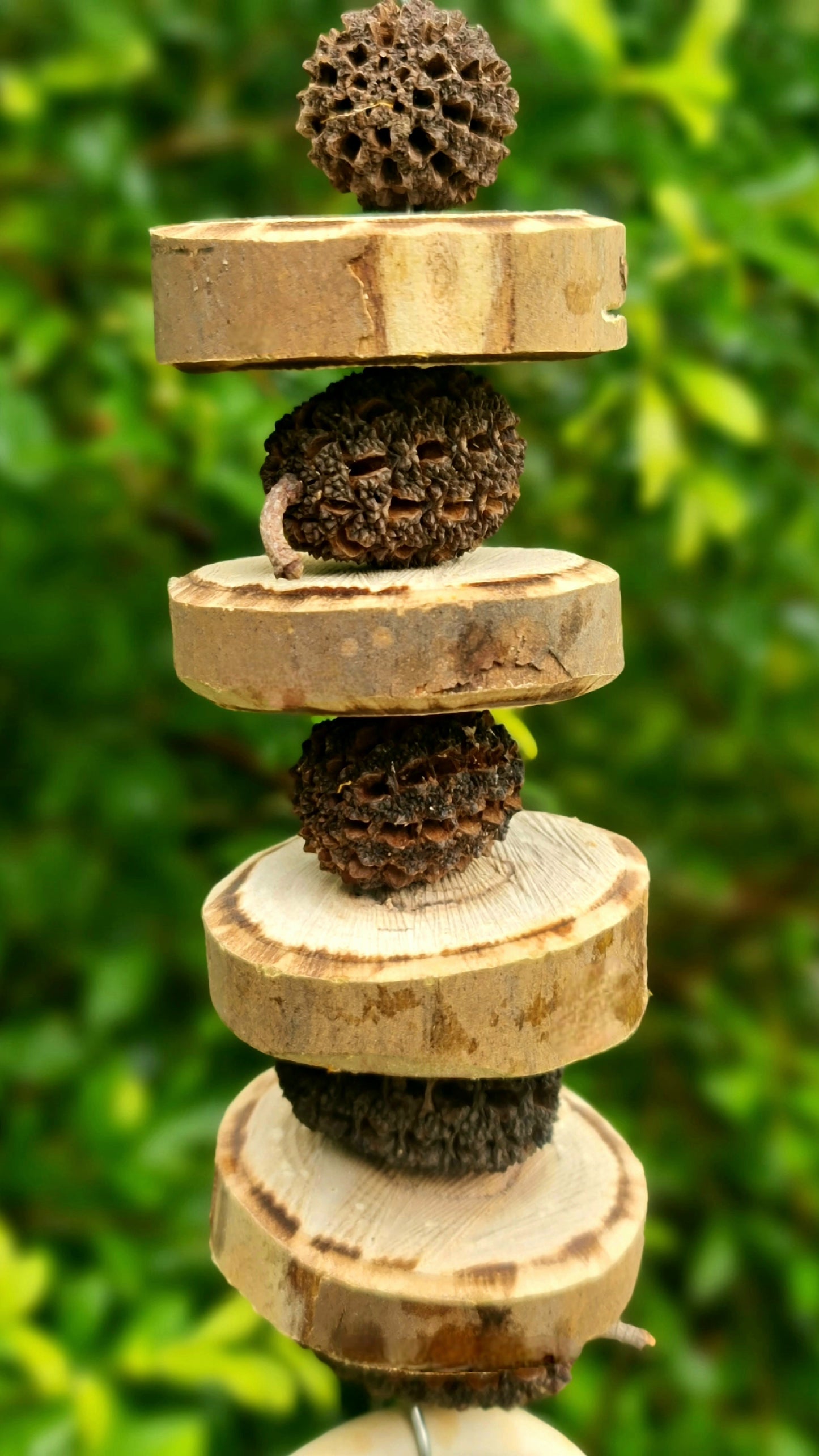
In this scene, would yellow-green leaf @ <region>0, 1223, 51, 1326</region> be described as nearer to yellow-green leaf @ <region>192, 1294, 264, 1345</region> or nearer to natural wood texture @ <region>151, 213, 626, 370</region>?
yellow-green leaf @ <region>192, 1294, 264, 1345</region>

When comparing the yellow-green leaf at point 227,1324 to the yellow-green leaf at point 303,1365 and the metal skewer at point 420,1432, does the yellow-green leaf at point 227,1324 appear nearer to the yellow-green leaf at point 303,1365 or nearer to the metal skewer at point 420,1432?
the yellow-green leaf at point 303,1365

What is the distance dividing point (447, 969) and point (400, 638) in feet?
0.75

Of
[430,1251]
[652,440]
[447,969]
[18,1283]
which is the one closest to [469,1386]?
[430,1251]

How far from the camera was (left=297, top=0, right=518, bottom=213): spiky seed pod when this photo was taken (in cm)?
95

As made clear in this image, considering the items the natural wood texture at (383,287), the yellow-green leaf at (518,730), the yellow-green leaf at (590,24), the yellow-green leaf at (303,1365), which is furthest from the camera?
the yellow-green leaf at (303,1365)

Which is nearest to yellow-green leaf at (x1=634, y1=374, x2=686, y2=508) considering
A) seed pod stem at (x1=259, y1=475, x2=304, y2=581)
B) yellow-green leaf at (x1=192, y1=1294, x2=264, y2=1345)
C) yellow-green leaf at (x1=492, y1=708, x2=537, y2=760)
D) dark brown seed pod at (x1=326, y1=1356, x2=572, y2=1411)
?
yellow-green leaf at (x1=492, y1=708, x2=537, y2=760)

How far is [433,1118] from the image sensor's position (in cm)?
108

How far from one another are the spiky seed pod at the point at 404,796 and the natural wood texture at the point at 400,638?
95 millimetres

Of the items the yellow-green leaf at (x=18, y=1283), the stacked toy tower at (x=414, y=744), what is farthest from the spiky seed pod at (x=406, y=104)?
the yellow-green leaf at (x=18, y=1283)

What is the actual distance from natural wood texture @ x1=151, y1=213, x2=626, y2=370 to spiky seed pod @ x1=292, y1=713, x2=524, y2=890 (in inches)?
11.0

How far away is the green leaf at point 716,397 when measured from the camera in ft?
5.65

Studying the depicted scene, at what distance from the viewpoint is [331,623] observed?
0.92 m

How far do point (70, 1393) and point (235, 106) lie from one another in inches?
74.3

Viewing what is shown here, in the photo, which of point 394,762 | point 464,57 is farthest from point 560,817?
point 464,57
